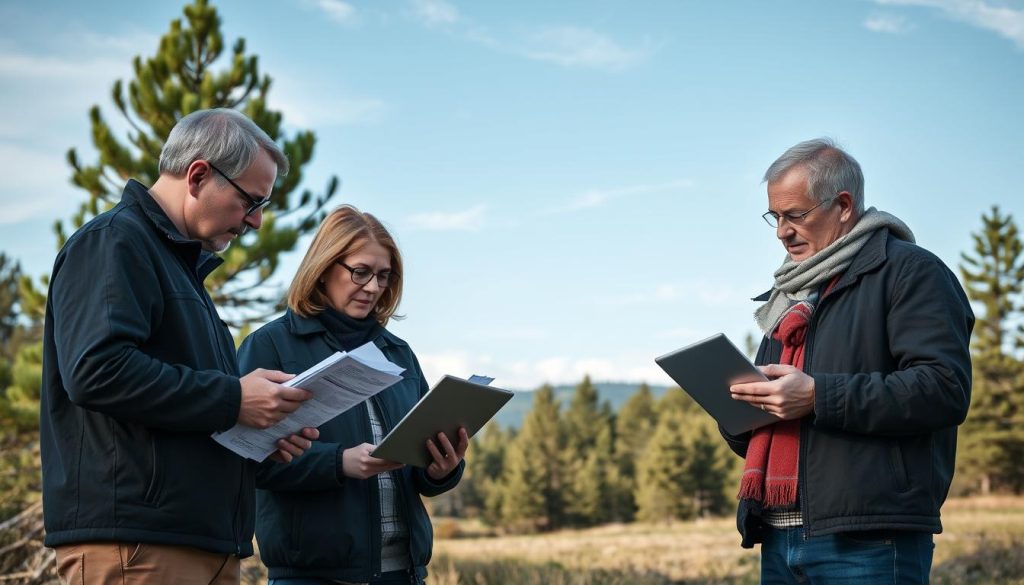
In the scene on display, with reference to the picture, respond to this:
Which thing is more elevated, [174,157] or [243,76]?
[243,76]

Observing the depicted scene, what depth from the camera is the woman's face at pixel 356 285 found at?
3584 mm

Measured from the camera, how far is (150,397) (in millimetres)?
2432

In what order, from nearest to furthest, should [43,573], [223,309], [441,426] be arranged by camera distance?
[441,426], [43,573], [223,309]

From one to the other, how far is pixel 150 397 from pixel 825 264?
6.65 ft

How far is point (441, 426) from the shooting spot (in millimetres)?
3215

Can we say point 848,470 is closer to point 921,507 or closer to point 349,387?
point 921,507

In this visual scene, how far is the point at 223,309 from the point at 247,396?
11.2m

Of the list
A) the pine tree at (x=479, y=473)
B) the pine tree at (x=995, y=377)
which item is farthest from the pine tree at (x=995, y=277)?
the pine tree at (x=479, y=473)

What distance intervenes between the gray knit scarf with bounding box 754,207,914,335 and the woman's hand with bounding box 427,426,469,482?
110 cm

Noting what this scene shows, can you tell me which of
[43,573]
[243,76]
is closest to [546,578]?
[43,573]

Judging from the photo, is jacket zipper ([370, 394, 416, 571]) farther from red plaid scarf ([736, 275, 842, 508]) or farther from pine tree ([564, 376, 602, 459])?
pine tree ([564, 376, 602, 459])

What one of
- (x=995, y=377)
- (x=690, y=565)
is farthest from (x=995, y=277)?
(x=690, y=565)

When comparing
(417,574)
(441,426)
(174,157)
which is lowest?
(417,574)

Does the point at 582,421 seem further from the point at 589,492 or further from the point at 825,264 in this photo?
the point at 825,264
